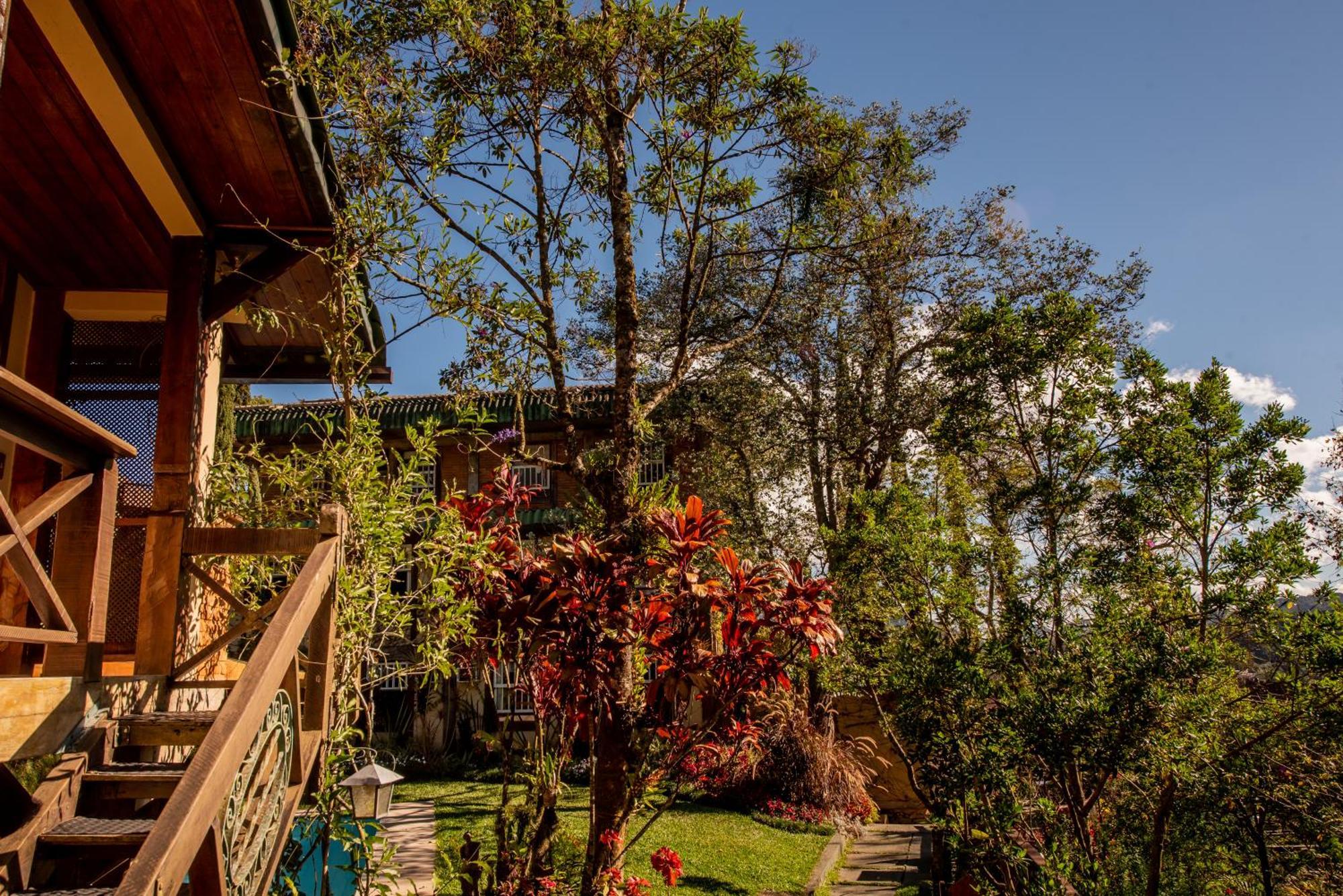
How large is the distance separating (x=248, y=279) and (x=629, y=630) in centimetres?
295

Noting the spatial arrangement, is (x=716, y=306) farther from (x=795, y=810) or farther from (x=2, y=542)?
(x=2, y=542)

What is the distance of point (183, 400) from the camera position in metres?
4.87

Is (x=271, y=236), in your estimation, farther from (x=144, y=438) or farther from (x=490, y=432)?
(x=490, y=432)

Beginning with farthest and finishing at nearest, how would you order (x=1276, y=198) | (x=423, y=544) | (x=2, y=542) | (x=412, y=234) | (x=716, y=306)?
(x=716, y=306) < (x=1276, y=198) < (x=412, y=234) < (x=423, y=544) < (x=2, y=542)

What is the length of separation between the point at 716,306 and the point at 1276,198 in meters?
9.41

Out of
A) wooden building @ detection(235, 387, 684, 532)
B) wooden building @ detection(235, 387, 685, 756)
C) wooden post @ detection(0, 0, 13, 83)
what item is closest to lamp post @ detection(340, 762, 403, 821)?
wooden post @ detection(0, 0, 13, 83)

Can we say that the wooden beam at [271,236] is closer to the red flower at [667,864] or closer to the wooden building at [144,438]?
the wooden building at [144,438]

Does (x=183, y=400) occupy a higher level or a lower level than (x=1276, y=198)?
lower

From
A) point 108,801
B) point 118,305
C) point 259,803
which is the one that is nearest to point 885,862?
point 108,801

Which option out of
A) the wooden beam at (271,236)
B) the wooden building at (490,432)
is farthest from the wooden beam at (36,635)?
the wooden building at (490,432)

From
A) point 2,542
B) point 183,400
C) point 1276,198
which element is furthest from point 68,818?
point 1276,198

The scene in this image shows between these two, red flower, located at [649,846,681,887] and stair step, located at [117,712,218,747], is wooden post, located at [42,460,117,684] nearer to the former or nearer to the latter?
stair step, located at [117,712,218,747]

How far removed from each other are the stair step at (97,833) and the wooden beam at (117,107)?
312 centimetres

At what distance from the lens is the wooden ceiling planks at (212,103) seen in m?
3.72
